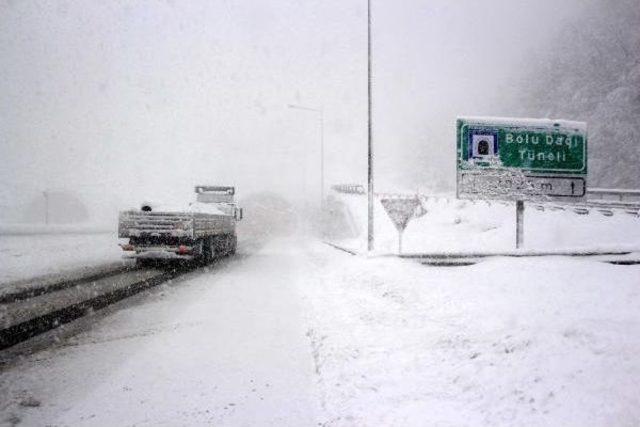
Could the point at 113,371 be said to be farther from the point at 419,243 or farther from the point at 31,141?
the point at 31,141

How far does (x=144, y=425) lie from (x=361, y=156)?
140781 millimetres

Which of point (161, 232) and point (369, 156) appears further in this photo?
point (369, 156)

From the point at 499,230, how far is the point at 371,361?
18597 millimetres

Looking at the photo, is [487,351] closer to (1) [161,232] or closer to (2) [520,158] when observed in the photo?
(2) [520,158]

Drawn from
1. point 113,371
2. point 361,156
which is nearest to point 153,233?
point 113,371

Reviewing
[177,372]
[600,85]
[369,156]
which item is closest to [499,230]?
[369,156]

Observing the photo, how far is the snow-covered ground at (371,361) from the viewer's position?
15.3 feet

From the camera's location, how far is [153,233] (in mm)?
17250

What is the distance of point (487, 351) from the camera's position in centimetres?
586

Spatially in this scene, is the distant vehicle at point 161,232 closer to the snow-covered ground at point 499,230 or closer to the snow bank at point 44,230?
the snow-covered ground at point 499,230

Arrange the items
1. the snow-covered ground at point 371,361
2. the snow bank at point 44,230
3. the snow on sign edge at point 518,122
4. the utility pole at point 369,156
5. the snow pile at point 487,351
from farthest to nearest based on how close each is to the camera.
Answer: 1. the snow bank at point 44,230
2. the utility pole at point 369,156
3. the snow on sign edge at point 518,122
4. the snow-covered ground at point 371,361
5. the snow pile at point 487,351

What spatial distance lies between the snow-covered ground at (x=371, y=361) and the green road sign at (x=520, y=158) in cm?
592

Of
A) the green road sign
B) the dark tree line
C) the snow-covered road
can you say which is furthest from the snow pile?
the dark tree line

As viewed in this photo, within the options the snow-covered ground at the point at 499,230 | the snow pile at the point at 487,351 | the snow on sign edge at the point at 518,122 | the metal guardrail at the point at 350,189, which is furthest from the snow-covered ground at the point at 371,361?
the metal guardrail at the point at 350,189
